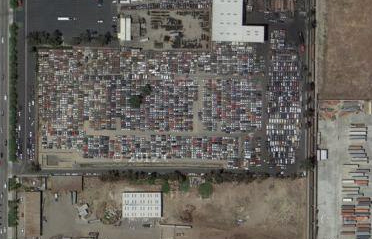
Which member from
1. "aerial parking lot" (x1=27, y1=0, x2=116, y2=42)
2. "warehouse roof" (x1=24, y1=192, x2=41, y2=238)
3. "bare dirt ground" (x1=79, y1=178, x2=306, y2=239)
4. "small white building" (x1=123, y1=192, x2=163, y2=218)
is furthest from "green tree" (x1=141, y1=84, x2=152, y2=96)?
"warehouse roof" (x1=24, y1=192, x2=41, y2=238)

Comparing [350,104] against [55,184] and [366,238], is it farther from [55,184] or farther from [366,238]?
[55,184]

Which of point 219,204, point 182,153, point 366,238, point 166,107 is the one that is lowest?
point 366,238

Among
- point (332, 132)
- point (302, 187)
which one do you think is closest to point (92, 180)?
point (302, 187)

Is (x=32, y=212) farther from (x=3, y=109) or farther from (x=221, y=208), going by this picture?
(x=221, y=208)

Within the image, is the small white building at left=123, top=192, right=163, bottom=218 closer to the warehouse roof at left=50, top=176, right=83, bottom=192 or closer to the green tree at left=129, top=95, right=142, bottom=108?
the warehouse roof at left=50, top=176, right=83, bottom=192

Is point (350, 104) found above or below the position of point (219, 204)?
above

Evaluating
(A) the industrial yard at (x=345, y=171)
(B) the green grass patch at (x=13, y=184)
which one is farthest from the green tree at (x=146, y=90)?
(A) the industrial yard at (x=345, y=171)

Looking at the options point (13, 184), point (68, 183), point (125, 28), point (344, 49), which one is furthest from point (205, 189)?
point (344, 49)
